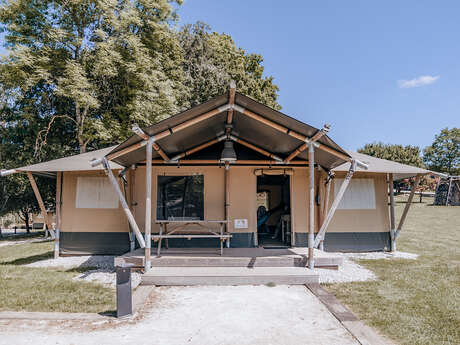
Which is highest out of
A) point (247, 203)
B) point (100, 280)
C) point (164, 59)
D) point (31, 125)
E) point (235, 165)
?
point (164, 59)

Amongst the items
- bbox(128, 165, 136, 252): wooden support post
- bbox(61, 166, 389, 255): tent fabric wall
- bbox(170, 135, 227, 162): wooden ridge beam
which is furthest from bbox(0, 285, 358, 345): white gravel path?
bbox(170, 135, 227, 162): wooden ridge beam

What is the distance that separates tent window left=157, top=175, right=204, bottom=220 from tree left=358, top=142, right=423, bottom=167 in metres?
26.5

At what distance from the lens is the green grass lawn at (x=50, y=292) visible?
151 inches

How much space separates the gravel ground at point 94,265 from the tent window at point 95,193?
125 cm

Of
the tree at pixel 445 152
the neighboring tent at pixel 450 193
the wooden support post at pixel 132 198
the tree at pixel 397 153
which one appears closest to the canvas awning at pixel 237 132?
the wooden support post at pixel 132 198

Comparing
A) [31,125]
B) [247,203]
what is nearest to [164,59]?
[31,125]

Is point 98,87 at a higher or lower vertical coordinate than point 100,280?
higher

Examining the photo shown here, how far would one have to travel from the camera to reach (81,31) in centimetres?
1213

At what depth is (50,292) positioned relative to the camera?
4488 millimetres

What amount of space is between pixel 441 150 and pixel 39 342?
45.3m

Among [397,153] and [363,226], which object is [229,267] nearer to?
[363,226]

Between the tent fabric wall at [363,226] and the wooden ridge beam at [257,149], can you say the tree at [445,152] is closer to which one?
the tent fabric wall at [363,226]

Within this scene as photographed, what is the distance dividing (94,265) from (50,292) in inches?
77.3

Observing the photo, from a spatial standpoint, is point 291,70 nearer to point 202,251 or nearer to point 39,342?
point 202,251
